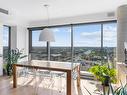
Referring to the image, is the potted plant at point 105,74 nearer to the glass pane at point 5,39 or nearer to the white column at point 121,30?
the white column at point 121,30

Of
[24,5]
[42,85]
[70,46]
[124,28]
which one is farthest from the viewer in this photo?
[70,46]

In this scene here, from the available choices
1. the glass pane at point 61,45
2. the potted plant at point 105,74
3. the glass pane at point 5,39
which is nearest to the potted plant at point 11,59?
the glass pane at point 5,39

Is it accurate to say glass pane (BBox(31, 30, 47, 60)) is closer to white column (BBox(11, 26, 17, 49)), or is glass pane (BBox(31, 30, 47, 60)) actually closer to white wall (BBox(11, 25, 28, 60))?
white wall (BBox(11, 25, 28, 60))

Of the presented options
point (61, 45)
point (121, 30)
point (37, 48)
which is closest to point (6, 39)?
point (37, 48)

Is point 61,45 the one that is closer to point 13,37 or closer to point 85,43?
point 85,43

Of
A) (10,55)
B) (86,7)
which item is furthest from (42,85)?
(86,7)

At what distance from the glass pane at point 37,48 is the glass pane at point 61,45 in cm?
48

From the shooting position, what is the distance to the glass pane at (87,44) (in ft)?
19.0

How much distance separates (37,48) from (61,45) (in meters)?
1.44

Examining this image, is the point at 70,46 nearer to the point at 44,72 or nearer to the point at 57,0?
the point at 44,72

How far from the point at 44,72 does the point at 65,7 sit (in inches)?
88.1

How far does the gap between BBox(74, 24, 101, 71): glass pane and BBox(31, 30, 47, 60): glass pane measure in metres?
1.72

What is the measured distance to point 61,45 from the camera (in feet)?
21.6

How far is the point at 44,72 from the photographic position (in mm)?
4387
